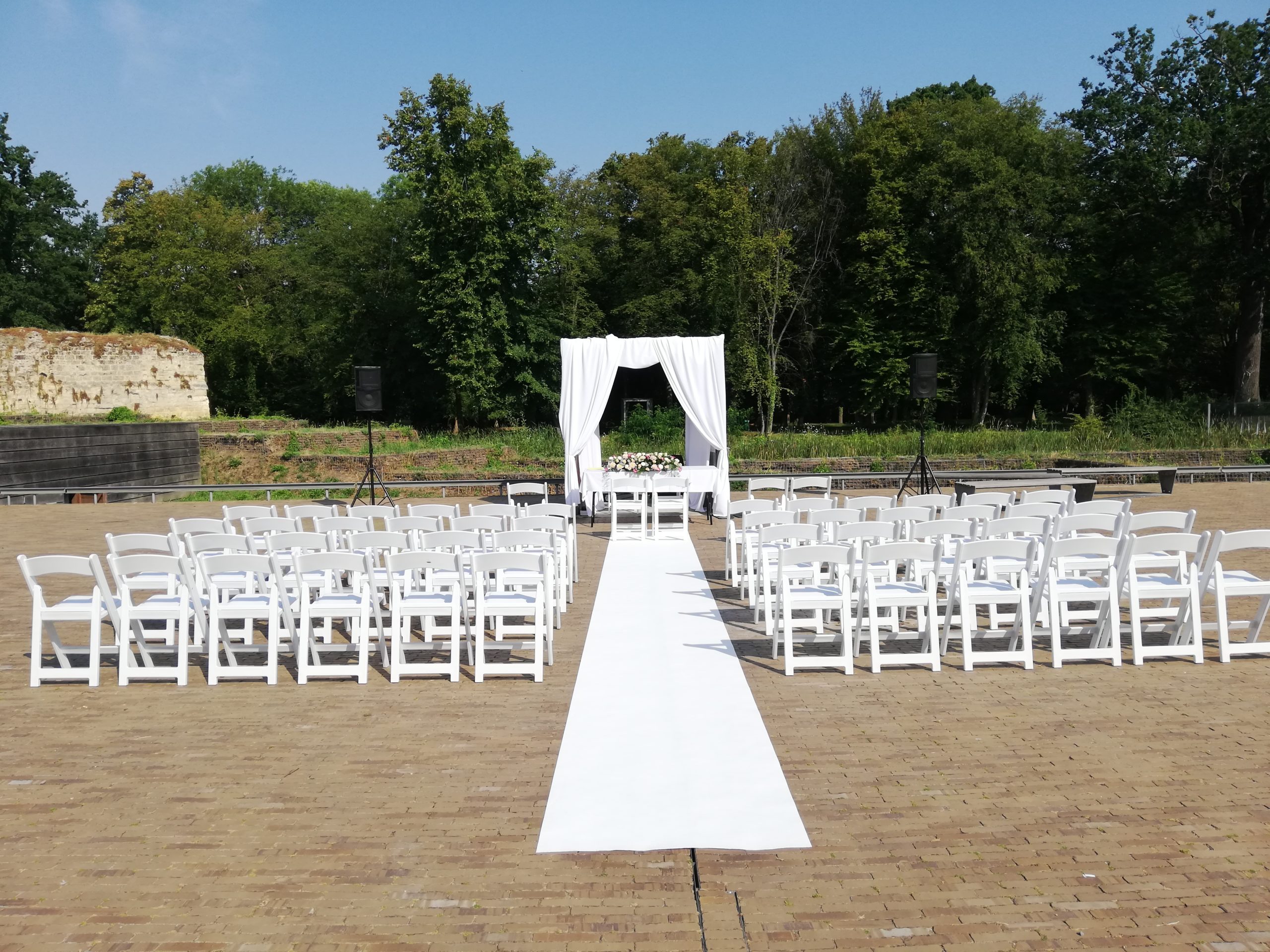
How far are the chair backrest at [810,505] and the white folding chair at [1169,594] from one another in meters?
2.57

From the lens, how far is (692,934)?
3.32 metres

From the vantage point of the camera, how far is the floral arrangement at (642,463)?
14.7 m

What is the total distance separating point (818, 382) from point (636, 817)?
121 feet

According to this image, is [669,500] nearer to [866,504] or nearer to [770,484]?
[770,484]

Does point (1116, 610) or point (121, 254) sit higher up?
point (121, 254)

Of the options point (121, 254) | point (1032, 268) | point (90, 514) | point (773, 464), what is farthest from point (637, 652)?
point (121, 254)

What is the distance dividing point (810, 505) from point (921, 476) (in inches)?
245

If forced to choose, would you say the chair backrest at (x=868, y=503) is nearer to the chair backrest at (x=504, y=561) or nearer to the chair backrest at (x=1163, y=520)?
the chair backrest at (x=1163, y=520)

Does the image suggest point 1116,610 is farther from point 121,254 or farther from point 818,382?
point 121,254

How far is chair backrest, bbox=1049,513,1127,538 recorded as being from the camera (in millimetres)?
7480

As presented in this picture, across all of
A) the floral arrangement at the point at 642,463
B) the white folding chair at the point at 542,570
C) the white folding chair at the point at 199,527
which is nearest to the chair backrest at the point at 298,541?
the white folding chair at the point at 199,527

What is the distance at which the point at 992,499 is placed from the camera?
1123 centimetres

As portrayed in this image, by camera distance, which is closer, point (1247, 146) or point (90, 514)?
point (90, 514)

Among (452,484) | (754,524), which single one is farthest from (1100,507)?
(452,484)
